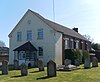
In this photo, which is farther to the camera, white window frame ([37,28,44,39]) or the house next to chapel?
white window frame ([37,28,44,39])

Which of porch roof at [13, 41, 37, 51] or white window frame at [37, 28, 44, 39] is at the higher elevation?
white window frame at [37, 28, 44, 39]

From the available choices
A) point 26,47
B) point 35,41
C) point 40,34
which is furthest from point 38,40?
point 26,47

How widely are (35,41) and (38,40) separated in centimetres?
68

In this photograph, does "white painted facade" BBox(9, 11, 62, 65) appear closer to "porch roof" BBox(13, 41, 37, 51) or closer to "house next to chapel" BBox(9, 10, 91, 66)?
"house next to chapel" BBox(9, 10, 91, 66)

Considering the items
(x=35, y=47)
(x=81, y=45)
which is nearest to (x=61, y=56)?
(x=35, y=47)

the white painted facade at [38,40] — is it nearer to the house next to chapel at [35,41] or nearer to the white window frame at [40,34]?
the house next to chapel at [35,41]

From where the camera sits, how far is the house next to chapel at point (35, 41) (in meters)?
40.7

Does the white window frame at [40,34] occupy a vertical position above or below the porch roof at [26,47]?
above

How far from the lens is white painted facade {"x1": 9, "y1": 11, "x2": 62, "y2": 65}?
4066 cm

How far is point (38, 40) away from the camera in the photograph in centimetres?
4222

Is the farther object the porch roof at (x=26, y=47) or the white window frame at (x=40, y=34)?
the white window frame at (x=40, y=34)

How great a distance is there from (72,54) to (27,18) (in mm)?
10956

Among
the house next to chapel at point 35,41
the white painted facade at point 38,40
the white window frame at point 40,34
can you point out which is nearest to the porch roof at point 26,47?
the house next to chapel at point 35,41

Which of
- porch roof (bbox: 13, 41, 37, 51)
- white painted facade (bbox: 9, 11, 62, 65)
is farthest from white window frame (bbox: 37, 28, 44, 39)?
porch roof (bbox: 13, 41, 37, 51)
